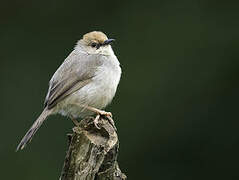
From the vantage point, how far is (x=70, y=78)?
719 centimetres

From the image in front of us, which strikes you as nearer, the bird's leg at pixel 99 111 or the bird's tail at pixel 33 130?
the bird's leg at pixel 99 111

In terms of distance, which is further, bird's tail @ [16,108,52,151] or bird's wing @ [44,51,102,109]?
bird's wing @ [44,51,102,109]

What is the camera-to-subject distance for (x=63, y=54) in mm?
10523

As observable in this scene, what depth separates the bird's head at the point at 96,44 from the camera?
7.77m

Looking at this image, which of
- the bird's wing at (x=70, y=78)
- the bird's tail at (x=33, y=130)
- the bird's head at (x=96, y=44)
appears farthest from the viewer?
the bird's head at (x=96, y=44)

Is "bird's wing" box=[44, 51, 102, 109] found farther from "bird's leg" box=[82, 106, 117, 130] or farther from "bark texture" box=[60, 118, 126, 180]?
"bark texture" box=[60, 118, 126, 180]

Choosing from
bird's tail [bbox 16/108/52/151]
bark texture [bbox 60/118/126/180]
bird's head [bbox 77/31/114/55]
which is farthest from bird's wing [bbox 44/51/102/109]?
bark texture [bbox 60/118/126/180]


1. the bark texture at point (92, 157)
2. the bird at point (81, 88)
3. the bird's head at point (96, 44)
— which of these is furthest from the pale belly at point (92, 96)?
the bark texture at point (92, 157)

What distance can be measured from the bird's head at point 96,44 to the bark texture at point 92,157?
2305 millimetres

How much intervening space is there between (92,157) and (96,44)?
2.77 meters

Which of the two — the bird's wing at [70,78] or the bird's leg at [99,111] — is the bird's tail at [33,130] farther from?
the bird's leg at [99,111]

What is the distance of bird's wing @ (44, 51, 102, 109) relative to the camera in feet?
23.3

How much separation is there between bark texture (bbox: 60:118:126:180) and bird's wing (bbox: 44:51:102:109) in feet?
4.96

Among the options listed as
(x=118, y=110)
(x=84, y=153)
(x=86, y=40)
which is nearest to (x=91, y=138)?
(x=84, y=153)
